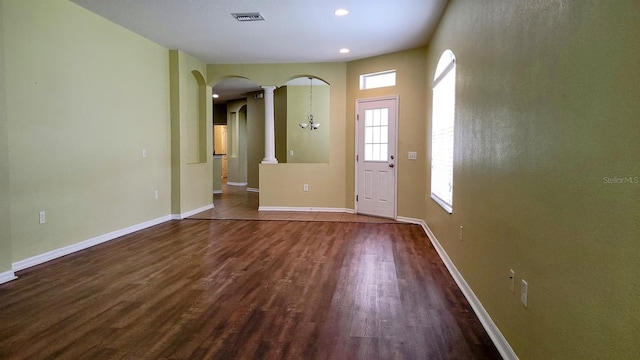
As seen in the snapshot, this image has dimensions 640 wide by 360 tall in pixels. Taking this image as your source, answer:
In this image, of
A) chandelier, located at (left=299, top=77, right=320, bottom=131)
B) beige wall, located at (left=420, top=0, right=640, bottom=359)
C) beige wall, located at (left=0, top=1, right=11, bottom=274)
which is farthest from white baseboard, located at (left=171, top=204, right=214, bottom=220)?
beige wall, located at (left=420, top=0, right=640, bottom=359)

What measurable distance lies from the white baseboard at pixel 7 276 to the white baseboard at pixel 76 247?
21 centimetres

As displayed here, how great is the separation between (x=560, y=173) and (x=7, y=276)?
407 centimetres

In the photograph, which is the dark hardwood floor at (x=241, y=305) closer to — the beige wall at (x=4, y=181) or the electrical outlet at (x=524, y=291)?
the beige wall at (x=4, y=181)

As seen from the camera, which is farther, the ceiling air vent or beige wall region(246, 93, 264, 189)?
beige wall region(246, 93, 264, 189)

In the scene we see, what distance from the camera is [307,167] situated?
7078mm

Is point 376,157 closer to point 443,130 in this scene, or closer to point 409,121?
point 409,121

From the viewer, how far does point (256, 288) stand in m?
3.08

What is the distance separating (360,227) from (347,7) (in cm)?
300

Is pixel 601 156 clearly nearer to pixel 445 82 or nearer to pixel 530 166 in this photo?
pixel 530 166

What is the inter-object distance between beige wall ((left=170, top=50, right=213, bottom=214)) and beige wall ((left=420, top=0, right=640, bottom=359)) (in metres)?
4.87

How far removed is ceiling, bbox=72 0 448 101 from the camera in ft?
13.7

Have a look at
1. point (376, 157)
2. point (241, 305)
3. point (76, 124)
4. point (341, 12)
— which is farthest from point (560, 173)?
point (376, 157)

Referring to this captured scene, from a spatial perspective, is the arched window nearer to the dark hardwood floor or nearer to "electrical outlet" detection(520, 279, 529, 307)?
the dark hardwood floor

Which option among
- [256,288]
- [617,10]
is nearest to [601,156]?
[617,10]
